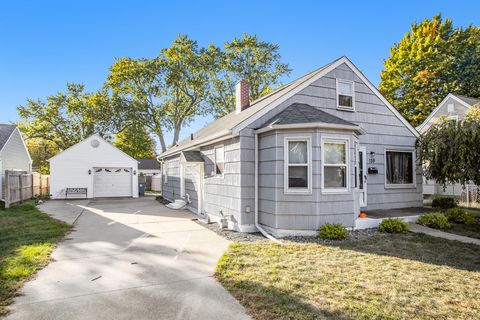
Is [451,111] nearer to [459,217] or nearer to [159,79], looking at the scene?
[459,217]

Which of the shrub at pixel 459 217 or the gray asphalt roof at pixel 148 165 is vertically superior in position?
the gray asphalt roof at pixel 148 165

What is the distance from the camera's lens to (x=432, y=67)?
25188 millimetres

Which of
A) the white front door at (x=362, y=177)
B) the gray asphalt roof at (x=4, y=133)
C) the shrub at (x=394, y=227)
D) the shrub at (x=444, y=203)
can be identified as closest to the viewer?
the shrub at (x=394, y=227)

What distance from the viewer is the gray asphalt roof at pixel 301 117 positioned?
7611 millimetres

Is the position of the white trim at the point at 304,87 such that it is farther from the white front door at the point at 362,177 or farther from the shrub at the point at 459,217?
the shrub at the point at 459,217

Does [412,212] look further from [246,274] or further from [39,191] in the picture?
[39,191]

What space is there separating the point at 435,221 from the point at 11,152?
23.3 meters

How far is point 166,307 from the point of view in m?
3.64

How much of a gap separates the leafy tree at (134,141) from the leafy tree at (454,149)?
29977 millimetres

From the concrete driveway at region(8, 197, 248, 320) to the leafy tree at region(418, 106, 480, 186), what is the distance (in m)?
7.78

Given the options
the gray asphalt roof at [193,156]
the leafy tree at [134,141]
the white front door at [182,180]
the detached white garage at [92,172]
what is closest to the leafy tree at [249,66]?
the leafy tree at [134,141]

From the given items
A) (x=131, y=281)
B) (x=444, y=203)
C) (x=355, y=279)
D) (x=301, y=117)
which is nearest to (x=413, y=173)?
(x=444, y=203)

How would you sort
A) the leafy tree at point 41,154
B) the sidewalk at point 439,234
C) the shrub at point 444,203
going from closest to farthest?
the sidewalk at point 439,234
the shrub at point 444,203
the leafy tree at point 41,154

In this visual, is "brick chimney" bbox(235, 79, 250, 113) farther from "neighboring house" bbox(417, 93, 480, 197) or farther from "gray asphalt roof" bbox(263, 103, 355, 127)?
"neighboring house" bbox(417, 93, 480, 197)
